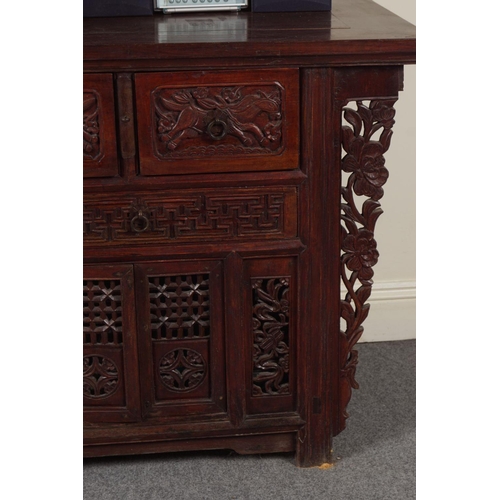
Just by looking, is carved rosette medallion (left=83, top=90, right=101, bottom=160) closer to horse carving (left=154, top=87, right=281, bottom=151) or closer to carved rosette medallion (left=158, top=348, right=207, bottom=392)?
horse carving (left=154, top=87, right=281, bottom=151)

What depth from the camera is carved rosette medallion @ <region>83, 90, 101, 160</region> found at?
1388 mm

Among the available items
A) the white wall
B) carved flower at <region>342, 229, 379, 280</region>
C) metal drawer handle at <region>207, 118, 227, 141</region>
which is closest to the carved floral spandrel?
carved flower at <region>342, 229, 379, 280</region>

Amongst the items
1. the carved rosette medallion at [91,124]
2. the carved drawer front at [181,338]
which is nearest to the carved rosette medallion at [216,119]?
the carved rosette medallion at [91,124]

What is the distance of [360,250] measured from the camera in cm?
156

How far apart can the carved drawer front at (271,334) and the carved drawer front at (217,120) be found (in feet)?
0.70

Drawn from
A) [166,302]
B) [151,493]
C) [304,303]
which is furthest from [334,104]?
[151,493]

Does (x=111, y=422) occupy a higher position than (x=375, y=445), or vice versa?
(x=111, y=422)

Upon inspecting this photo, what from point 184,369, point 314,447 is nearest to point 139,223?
point 184,369

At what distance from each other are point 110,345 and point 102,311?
7 centimetres

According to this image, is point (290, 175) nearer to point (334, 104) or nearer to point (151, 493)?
point (334, 104)

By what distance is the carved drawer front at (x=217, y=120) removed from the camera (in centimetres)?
140

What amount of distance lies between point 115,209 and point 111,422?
446 mm

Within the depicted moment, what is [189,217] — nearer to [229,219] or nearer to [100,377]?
[229,219]
